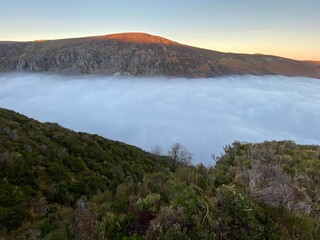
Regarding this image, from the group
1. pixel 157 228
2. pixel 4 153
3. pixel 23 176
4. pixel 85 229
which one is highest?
pixel 157 228

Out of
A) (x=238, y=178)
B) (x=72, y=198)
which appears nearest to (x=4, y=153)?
(x=72, y=198)

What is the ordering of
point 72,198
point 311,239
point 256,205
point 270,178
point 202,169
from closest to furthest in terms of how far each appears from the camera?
point 311,239 → point 256,205 → point 270,178 → point 202,169 → point 72,198

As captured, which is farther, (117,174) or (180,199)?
(117,174)

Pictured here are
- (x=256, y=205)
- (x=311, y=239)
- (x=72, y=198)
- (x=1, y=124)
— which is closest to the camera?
(x=311, y=239)

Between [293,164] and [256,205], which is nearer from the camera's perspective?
[256,205]

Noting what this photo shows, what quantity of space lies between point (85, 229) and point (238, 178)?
3.37m

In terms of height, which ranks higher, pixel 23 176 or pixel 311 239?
pixel 311 239

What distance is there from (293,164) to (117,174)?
15.4m

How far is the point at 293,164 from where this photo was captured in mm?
8320

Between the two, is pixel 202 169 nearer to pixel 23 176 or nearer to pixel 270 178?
pixel 270 178

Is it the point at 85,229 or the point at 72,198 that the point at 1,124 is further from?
the point at 85,229

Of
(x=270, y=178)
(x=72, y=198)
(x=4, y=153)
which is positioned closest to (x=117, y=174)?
(x=72, y=198)

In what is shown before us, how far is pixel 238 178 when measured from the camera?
5930mm

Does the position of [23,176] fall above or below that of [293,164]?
below
